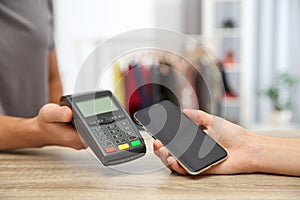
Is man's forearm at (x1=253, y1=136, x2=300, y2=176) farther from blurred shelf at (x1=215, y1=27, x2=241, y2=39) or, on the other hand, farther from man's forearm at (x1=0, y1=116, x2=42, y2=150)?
blurred shelf at (x1=215, y1=27, x2=241, y2=39)

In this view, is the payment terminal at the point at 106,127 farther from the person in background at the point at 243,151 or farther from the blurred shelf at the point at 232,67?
the blurred shelf at the point at 232,67

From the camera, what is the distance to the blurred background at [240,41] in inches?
157

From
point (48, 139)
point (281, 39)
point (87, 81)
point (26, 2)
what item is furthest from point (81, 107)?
point (281, 39)

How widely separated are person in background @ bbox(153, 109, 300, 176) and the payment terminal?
0.16 ft

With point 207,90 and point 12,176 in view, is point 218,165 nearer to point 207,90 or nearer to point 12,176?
point 207,90

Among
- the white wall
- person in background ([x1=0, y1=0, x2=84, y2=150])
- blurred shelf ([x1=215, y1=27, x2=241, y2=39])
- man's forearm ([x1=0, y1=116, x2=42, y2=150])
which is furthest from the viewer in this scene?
blurred shelf ([x1=215, y1=27, x2=241, y2=39])

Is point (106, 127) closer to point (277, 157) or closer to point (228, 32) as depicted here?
point (277, 157)

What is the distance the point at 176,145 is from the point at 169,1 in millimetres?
3667

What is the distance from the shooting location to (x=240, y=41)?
4090 mm

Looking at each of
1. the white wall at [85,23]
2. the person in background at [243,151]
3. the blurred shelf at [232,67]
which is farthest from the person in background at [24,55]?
the blurred shelf at [232,67]

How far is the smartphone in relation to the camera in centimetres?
82

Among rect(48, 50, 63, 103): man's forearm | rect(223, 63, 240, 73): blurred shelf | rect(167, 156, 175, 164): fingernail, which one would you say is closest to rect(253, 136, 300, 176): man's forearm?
rect(167, 156, 175, 164): fingernail

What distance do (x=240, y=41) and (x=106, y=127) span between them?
3347mm

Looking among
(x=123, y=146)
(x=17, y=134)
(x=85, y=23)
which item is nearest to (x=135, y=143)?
(x=123, y=146)
